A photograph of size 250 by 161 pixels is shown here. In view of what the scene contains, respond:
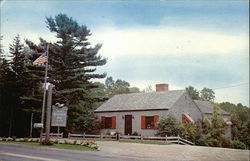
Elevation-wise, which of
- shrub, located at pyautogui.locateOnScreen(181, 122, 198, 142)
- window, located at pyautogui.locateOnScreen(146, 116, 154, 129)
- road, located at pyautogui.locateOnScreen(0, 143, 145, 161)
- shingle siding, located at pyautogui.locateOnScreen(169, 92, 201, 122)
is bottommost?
road, located at pyautogui.locateOnScreen(0, 143, 145, 161)

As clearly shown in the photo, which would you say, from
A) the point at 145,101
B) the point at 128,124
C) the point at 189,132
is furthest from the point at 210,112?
the point at 128,124

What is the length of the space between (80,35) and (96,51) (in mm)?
2266

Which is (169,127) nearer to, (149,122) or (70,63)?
(149,122)

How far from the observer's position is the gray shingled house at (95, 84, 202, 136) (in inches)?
1121

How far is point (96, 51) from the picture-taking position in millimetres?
30672

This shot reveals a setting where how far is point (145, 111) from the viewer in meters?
29.1

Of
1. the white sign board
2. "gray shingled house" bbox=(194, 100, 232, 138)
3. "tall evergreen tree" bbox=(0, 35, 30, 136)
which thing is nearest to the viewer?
the white sign board

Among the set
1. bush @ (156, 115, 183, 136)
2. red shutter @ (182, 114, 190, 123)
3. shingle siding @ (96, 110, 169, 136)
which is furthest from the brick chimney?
bush @ (156, 115, 183, 136)

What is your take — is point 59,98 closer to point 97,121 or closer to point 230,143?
point 97,121

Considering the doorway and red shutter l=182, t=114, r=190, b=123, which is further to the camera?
the doorway

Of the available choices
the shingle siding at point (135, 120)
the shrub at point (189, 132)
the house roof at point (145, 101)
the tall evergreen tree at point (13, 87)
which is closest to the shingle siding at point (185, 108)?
the house roof at point (145, 101)

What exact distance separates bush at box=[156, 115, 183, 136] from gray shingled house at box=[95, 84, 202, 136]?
71.4 inches

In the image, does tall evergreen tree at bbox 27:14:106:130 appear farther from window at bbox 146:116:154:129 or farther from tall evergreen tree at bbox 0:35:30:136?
window at bbox 146:116:154:129

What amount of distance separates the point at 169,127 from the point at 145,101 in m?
5.76
